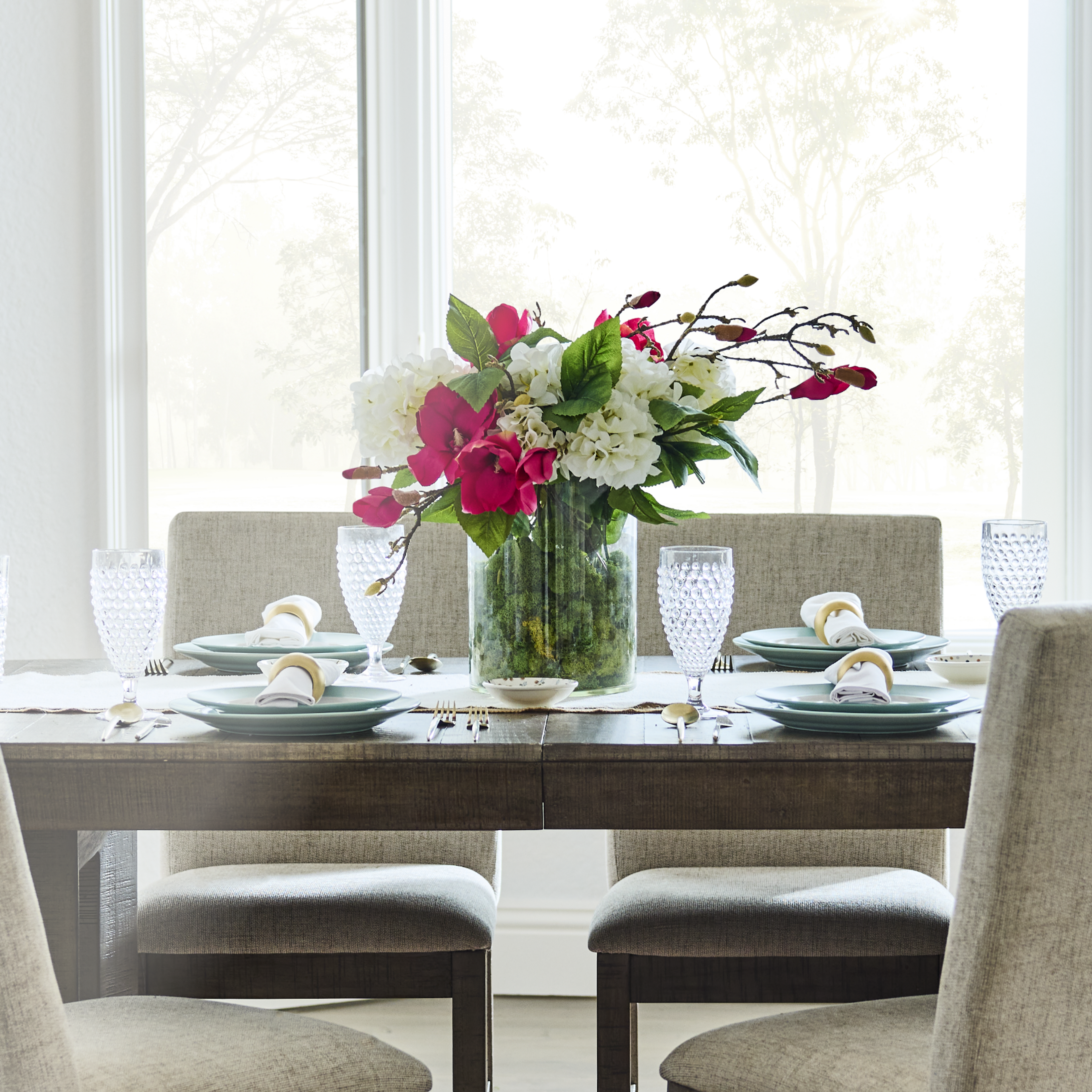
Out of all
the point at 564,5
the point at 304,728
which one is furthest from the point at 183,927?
the point at 564,5

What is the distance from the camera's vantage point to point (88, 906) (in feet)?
4.52

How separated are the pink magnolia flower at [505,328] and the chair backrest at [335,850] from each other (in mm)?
827

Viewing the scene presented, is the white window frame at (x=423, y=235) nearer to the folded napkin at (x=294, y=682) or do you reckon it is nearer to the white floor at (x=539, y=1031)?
the white floor at (x=539, y=1031)

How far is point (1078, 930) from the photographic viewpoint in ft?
2.87

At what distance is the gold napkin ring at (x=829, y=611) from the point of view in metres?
1.75

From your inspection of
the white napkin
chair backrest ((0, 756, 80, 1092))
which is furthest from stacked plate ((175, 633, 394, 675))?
chair backrest ((0, 756, 80, 1092))

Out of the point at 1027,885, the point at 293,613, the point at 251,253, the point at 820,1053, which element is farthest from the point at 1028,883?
the point at 251,253

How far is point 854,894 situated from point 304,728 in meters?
0.88

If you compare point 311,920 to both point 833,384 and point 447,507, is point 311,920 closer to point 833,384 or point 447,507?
point 447,507

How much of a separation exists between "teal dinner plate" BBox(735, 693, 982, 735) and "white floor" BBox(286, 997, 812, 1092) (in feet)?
4.00

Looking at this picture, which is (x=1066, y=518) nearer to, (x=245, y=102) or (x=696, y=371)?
(x=696, y=371)

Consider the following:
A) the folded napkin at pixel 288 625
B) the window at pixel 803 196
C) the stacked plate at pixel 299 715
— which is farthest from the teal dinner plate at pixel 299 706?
the window at pixel 803 196

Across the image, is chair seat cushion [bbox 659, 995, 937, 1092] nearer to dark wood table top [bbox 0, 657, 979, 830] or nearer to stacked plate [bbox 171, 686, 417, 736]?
dark wood table top [bbox 0, 657, 979, 830]

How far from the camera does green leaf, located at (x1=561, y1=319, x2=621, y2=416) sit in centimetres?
136
